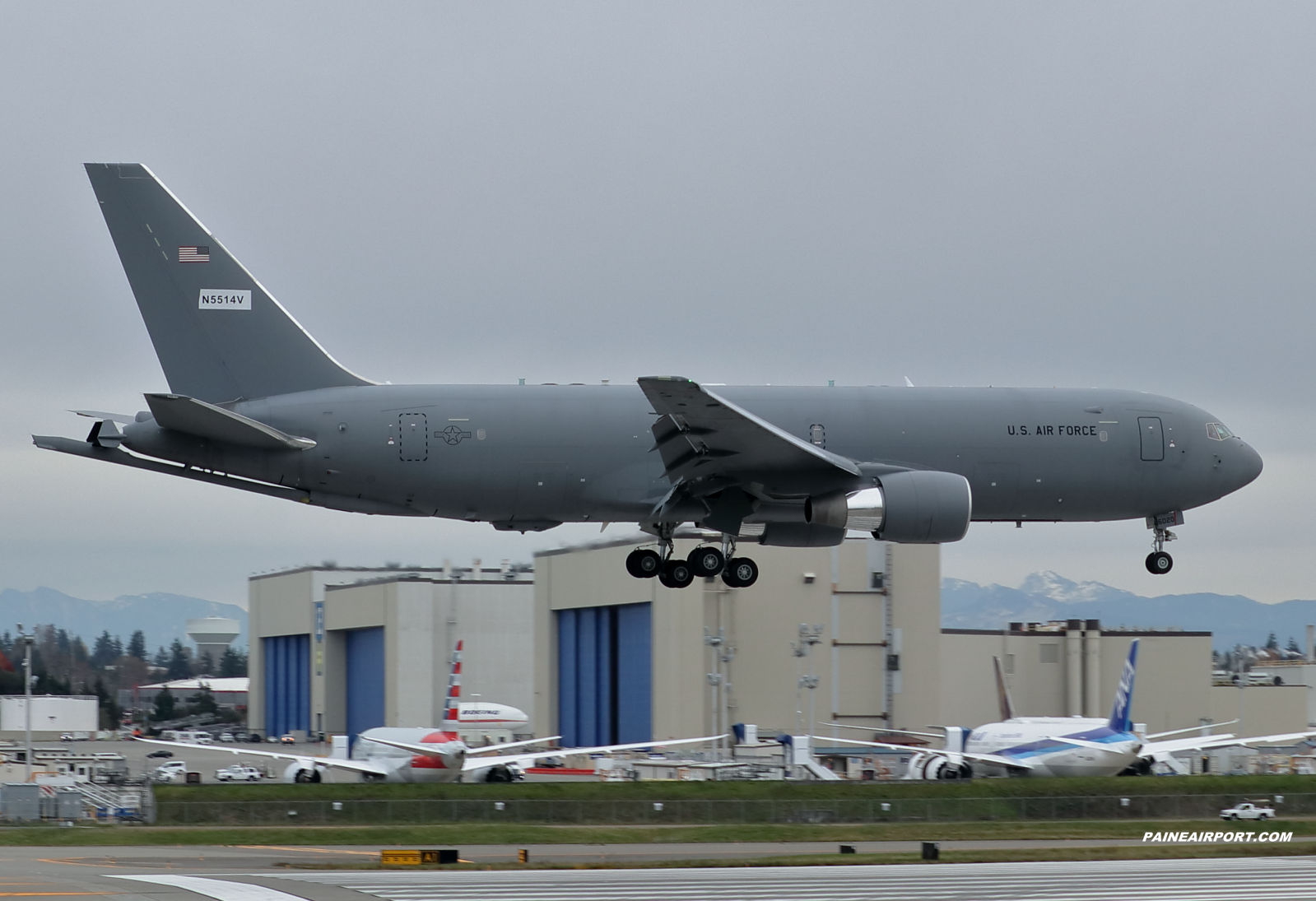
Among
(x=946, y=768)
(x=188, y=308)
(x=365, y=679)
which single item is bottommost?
(x=946, y=768)

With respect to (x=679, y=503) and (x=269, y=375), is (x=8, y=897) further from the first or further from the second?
(x=679, y=503)

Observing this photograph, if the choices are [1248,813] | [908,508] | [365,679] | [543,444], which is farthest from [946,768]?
[365,679]

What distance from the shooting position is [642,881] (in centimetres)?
3403

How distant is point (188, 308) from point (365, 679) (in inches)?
3353

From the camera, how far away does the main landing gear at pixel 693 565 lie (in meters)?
37.7

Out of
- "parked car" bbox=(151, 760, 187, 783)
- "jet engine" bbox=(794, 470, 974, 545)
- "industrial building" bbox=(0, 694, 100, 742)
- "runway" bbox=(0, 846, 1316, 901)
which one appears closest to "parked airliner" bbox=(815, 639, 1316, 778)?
"runway" bbox=(0, 846, 1316, 901)

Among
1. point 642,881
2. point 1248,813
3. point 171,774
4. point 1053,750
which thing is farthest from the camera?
point 171,774

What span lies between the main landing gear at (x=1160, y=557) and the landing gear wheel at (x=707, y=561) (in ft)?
36.3

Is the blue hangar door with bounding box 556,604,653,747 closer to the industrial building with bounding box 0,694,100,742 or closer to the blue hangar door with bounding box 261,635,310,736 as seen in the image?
the blue hangar door with bounding box 261,635,310,736

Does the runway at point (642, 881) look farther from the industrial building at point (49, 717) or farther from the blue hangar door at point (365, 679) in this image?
the industrial building at point (49, 717)

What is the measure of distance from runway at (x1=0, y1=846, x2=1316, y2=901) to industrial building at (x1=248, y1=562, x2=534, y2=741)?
7061 centimetres

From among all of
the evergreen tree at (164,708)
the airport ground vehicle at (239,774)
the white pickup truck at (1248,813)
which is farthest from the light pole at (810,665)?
the evergreen tree at (164,708)

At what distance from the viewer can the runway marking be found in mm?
29297

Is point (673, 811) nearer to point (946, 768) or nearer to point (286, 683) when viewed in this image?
point (946, 768)
